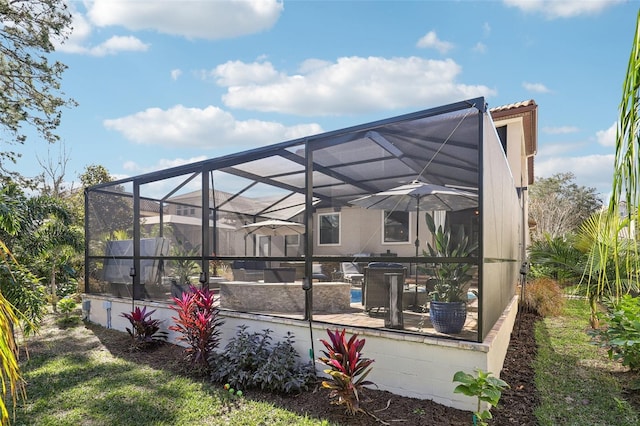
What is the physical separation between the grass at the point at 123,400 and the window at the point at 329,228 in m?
2.03

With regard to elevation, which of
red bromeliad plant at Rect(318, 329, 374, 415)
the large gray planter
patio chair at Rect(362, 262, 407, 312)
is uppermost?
patio chair at Rect(362, 262, 407, 312)

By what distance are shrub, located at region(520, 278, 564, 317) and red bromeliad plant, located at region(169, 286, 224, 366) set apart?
6672 mm

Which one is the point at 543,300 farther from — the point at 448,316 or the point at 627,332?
the point at 448,316

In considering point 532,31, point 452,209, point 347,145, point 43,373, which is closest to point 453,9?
point 532,31

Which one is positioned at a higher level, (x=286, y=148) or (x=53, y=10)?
(x=53, y=10)

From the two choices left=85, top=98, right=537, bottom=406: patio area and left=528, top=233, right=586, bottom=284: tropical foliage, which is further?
left=528, top=233, right=586, bottom=284: tropical foliage

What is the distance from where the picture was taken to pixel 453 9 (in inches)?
268

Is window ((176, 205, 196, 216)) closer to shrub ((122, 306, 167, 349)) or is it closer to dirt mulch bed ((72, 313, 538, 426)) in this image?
shrub ((122, 306, 167, 349))

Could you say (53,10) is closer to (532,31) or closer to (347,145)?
(347,145)

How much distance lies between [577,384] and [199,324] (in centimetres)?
475

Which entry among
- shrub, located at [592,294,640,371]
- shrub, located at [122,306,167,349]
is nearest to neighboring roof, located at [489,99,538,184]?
shrub, located at [592,294,640,371]

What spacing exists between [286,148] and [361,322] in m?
2.54

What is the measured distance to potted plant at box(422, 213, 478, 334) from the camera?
4211 mm

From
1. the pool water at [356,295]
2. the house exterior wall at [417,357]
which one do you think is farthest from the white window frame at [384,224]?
the house exterior wall at [417,357]
